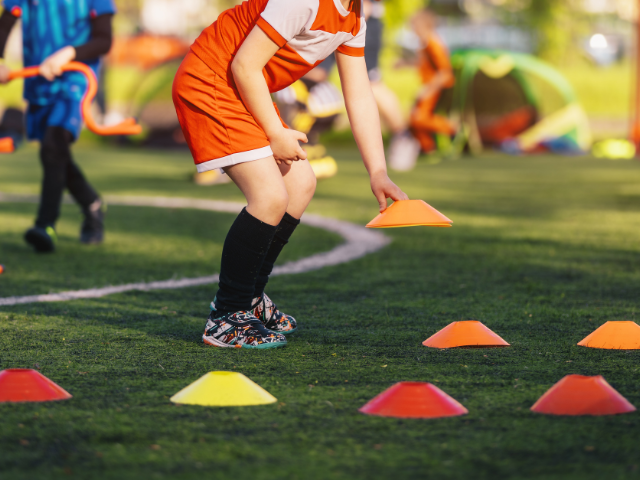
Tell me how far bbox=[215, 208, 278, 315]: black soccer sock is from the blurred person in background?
10.5 meters

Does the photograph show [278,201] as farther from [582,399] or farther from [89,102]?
[89,102]

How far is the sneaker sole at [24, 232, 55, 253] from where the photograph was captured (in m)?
4.92

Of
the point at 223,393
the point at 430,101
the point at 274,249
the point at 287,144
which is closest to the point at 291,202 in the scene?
the point at 274,249

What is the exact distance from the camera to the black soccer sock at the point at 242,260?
2.95m

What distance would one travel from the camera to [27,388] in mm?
2201

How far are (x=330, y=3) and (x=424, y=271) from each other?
1.95 meters

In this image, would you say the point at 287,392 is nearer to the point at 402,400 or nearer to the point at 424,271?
the point at 402,400

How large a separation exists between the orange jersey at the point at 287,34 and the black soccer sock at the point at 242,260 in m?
0.46

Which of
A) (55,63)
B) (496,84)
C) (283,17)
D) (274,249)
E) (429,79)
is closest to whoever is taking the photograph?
(283,17)

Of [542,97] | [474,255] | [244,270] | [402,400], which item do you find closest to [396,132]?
[542,97]

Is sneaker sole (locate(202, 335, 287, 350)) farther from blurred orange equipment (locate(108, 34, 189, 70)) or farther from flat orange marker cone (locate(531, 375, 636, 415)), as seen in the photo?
blurred orange equipment (locate(108, 34, 189, 70))

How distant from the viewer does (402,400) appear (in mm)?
2092

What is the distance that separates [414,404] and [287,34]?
3.94ft

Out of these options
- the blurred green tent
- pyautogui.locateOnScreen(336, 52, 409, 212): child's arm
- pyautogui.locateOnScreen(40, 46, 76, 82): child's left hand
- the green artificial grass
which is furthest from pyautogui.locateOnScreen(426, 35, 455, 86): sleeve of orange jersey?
pyautogui.locateOnScreen(336, 52, 409, 212): child's arm
